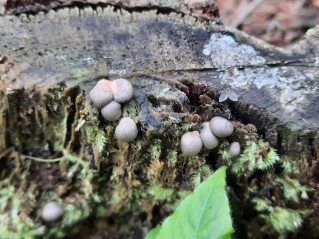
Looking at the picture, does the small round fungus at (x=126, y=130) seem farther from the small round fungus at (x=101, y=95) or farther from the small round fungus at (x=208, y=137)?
the small round fungus at (x=208, y=137)

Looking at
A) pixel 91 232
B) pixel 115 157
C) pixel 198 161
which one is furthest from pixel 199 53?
pixel 91 232

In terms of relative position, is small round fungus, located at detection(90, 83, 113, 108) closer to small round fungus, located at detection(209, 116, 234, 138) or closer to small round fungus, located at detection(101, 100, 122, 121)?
small round fungus, located at detection(101, 100, 122, 121)

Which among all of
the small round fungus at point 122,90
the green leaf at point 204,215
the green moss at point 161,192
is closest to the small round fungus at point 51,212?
the green moss at point 161,192

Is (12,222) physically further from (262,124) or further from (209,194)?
(262,124)

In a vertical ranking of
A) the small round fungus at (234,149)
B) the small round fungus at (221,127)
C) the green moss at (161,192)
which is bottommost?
the green moss at (161,192)

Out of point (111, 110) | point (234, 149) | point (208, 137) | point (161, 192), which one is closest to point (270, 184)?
point (234, 149)

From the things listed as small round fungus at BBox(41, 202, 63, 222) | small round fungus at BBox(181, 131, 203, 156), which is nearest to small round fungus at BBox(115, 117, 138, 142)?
small round fungus at BBox(181, 131, 203, 156)

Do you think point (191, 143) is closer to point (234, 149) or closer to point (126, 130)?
point (234, 149)
